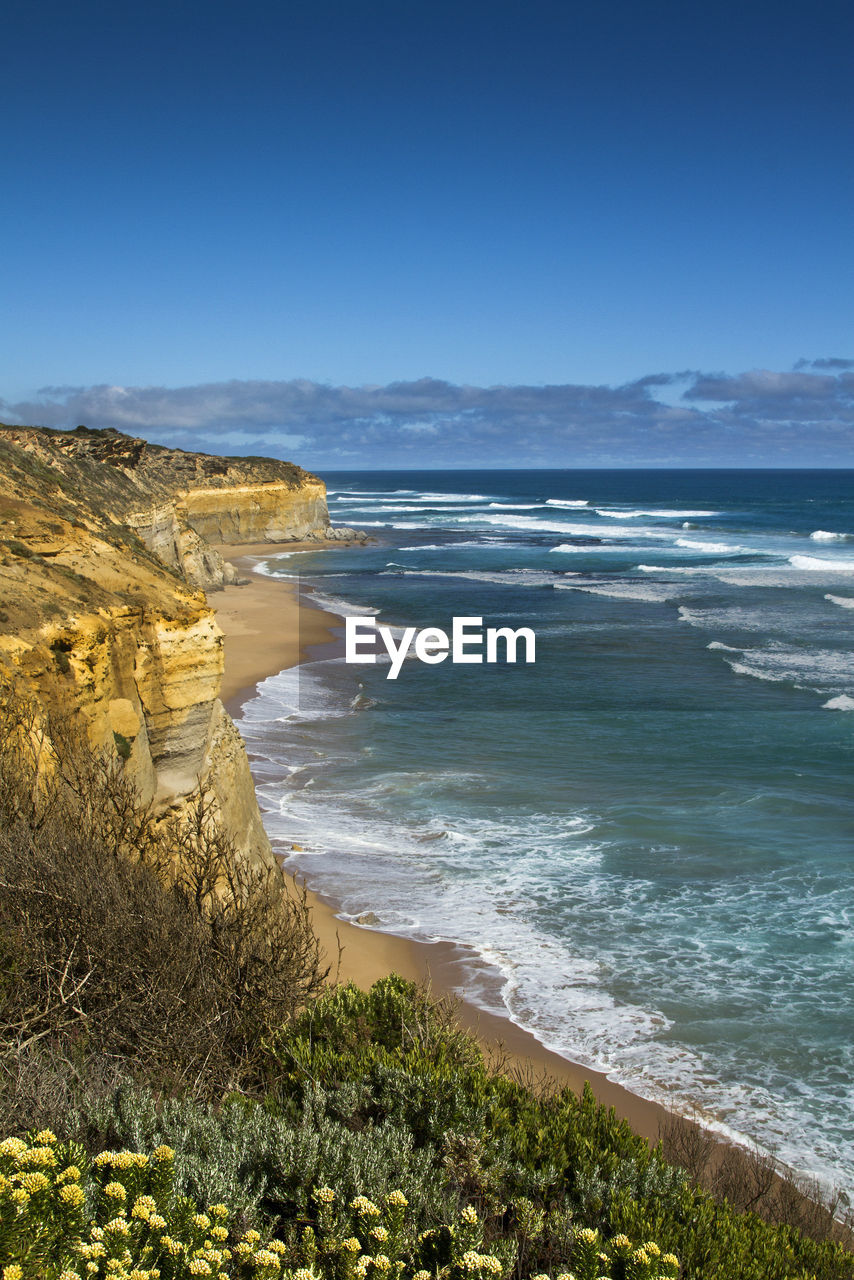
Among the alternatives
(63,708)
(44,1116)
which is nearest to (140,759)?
(63,708)

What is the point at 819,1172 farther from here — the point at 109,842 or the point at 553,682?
the point at 553,682

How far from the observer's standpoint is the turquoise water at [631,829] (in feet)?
37.0

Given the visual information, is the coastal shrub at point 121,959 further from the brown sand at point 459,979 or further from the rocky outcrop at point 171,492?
the rocky outcrop at point 171,492

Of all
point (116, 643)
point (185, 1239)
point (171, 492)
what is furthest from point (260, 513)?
point (185, 1239)

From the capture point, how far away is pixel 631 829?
17.6 m

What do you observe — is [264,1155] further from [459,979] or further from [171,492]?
[171,492]

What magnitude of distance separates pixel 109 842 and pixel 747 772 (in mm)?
15442

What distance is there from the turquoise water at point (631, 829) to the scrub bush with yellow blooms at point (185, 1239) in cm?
558

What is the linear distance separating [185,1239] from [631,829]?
1378cm

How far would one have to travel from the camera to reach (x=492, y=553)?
220 ft

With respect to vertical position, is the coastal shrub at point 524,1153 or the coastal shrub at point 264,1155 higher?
the coastal shrub at point 264,1155

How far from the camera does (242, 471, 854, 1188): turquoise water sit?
11.3 meters

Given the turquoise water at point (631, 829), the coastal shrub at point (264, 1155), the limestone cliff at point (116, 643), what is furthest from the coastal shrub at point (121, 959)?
the turquoise water at point (631, 829)

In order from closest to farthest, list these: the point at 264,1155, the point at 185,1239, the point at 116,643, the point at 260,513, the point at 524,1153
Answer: the point at 185,1239
the point at 264,1155
the point at 524,1153
the point at 116,643
the point at 260,513
